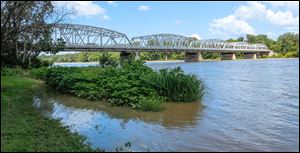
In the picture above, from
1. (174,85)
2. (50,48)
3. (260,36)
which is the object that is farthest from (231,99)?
(260,36)

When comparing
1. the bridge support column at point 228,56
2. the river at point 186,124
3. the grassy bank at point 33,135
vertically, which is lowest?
the bridge support column at point 228,56

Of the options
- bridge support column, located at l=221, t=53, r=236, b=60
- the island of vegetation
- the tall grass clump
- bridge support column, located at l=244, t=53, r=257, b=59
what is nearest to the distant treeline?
bridge support column, located at l=244, t=53, r=257, b=59

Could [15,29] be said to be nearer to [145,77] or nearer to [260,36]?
[145,77]

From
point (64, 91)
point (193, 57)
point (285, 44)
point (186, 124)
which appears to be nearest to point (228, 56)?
point (285, 44)

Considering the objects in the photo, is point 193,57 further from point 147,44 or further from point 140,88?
point 140,88

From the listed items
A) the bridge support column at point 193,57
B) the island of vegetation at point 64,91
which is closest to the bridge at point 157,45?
the bridge support column at point 193,57

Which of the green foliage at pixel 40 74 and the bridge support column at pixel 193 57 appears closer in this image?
the green foliage at pixel 40 74

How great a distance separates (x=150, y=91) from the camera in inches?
762

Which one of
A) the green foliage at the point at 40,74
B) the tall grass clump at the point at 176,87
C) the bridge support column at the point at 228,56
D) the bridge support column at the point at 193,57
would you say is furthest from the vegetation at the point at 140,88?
the bridge support column at the point at 228,56

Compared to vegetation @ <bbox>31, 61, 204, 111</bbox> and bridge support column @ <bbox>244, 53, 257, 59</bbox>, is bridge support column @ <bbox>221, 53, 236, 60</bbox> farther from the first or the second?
vegetation @ <bbox>31, 61, 204, 111</bbox>

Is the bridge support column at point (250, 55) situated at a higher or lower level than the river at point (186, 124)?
lower

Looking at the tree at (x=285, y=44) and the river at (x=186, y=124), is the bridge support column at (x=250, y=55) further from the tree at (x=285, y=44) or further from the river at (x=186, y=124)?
the river at (x=186, y=124)

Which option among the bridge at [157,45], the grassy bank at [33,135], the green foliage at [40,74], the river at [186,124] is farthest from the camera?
the bridge at [157,45]

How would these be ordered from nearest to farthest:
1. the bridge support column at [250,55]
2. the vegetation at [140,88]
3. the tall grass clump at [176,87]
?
the vegetation at [140,88] < the tall grass clump at [176,87] < the bridge support column at [250,55]
